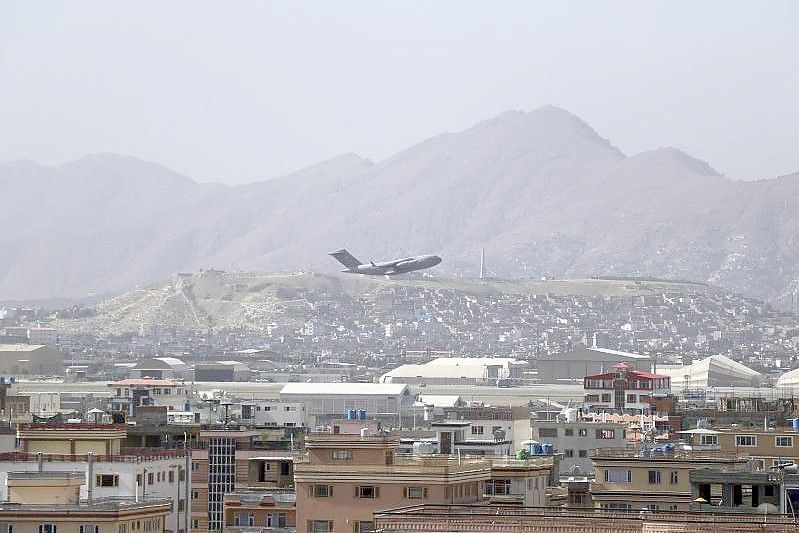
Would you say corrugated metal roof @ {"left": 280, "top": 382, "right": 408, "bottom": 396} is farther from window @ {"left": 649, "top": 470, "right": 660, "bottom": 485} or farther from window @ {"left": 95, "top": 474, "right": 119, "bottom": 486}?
window @ {"left": 95, "top": 474, "right": 119, "bottom": 486}

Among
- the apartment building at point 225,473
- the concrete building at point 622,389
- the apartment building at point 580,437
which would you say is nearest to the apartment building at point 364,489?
the apartment building at point 225,473

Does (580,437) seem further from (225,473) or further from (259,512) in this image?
(259,512)

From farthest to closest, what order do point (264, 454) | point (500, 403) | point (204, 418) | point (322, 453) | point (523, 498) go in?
point (500, 403)
point (204, 418)
point (264, 454)
point (523, 498)
point (322, 453)

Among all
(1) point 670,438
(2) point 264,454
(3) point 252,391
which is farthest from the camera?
(3) point 252,391

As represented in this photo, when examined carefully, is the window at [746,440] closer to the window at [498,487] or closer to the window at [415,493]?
the window at [498,487]

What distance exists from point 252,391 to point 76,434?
146112 millimetres

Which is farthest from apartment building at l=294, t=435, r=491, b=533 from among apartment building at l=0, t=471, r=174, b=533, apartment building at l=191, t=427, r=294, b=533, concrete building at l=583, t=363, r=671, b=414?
concrete building at l=583, t=363, r=671, b=414

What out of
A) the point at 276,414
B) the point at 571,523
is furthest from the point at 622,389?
the point at 571,523

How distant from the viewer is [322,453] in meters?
46.1

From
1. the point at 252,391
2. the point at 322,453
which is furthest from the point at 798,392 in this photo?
the point at 322,453

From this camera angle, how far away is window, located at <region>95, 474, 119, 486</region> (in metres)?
48.4

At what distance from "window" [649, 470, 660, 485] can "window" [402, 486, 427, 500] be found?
894cm

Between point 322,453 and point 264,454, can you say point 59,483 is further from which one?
point 264,454

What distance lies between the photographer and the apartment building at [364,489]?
43.8m
